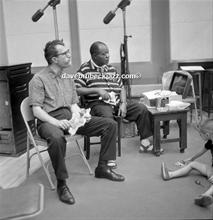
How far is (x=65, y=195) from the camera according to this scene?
8.55ft

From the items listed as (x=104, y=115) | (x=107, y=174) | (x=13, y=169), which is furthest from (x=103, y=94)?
(x=13, y=169)

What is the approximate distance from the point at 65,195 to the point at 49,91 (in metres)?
0.93

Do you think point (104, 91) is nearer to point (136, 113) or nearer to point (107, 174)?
point (136, 113)

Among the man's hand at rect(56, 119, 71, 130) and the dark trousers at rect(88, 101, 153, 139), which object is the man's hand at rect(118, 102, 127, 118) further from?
the man's hand at rect(56, 119, 71, 130)

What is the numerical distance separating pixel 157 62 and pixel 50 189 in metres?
3.31

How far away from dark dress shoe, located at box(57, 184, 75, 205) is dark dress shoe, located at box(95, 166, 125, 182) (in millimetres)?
450

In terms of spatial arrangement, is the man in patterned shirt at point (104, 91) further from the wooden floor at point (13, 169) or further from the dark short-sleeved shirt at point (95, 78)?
the wooden floor at point (13, 169)

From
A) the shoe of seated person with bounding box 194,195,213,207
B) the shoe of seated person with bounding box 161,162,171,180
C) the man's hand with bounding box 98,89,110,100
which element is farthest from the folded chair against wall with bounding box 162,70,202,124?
the shoe of seated person with bounding box 194,195,213,207

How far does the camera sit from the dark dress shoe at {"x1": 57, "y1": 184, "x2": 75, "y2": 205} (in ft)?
8.42

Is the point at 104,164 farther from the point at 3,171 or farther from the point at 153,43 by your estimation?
the point at 153,43

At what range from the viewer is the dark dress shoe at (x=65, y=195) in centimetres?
257

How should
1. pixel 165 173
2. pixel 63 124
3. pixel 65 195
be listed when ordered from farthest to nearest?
pixel 165 173
pixel 63 124
pixel 65 195

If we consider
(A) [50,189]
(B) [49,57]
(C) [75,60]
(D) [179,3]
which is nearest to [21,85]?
(B) [49,57]

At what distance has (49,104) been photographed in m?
2.96
